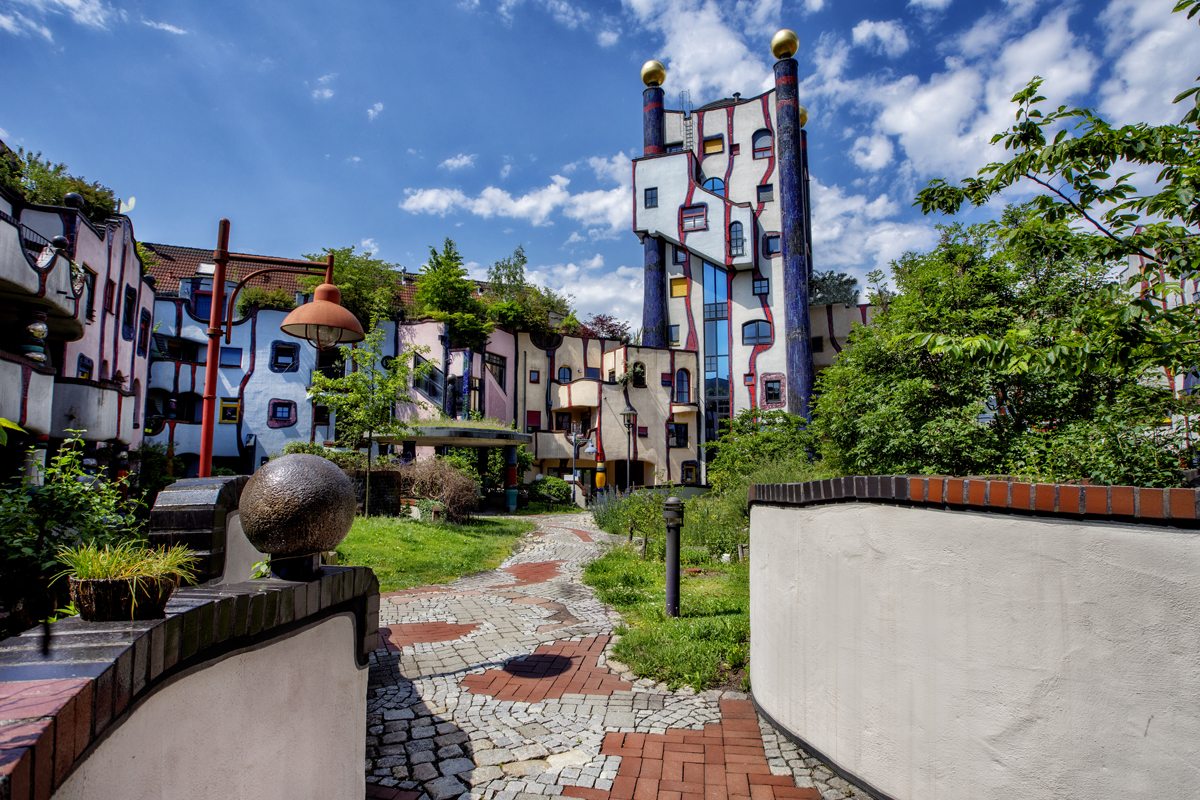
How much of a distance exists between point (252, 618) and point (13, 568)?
289 centimetres

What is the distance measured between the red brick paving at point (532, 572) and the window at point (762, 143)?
30593 mm

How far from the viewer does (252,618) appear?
7.23ft

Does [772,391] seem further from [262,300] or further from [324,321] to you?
[324,321]

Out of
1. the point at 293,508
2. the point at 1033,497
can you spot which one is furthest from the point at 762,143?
the point at 293,508

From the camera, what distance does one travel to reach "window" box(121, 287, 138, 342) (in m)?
20.4

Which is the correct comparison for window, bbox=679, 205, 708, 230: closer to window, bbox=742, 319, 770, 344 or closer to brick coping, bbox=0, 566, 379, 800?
window, bbox=742, 319, 770, 344

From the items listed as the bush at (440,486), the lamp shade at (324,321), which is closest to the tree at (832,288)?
the bush at (440,486)

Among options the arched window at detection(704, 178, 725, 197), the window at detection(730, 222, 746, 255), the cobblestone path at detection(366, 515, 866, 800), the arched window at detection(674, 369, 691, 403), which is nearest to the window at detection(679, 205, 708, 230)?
the window at detection(730, 222, 746, 255)

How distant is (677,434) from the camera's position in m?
34.2

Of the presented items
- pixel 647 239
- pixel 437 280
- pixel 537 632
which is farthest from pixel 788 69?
pixel 537 632

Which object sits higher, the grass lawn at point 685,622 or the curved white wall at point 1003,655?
the curved white wall at point 1003,655

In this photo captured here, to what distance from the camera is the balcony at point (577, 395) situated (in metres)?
31.8

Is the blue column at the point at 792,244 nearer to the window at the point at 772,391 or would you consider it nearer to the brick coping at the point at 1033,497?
the window at the point at 772,391

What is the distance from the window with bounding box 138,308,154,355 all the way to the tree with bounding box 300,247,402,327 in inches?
250
